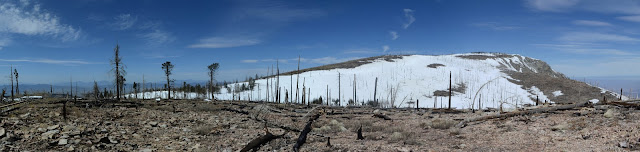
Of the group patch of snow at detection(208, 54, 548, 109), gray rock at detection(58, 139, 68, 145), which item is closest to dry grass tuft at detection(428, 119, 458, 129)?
gray rock at detection(58, 139, 68, 145)

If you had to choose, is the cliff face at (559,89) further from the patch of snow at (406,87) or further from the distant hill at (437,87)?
the patch of snow at (406,87)

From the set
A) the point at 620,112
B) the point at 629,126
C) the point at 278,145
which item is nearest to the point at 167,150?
the point at 278,145

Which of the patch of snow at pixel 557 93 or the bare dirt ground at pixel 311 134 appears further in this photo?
the patch of snow at pixel 557 93

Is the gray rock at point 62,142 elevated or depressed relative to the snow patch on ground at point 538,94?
elevated

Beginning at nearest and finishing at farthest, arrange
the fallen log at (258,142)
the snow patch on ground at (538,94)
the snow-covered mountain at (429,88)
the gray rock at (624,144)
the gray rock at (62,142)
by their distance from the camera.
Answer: the gray rock at (624,144), the gray rock at (62,142), the fallen log at (258,142), the snow-covered mountain at (429,88), the snow patch on ground at (538,94)

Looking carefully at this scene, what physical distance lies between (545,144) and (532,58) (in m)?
116

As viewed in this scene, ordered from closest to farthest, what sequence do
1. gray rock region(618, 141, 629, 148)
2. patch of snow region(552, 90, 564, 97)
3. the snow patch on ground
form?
1. gray rock region(618, 141, 629, 148)
2. the snow patch on ground
3. patch of snow region(552, 90, 564, 97)

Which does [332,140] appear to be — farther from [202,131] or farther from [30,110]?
[30,110]

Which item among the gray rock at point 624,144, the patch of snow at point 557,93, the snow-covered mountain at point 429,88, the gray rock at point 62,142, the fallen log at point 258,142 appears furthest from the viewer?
the patch of snow at point 557,93

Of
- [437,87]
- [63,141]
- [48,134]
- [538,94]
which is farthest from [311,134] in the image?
[538,94]

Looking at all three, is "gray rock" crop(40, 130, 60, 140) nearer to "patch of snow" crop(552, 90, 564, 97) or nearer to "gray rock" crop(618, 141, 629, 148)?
"gray rock" crop(618, 141, 629, 148)

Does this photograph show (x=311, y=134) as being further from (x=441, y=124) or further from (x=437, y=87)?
(x=437, y=87)

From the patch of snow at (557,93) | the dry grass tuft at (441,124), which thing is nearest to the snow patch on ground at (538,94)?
the patch of snow at (557,93)

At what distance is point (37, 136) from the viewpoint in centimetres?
831
